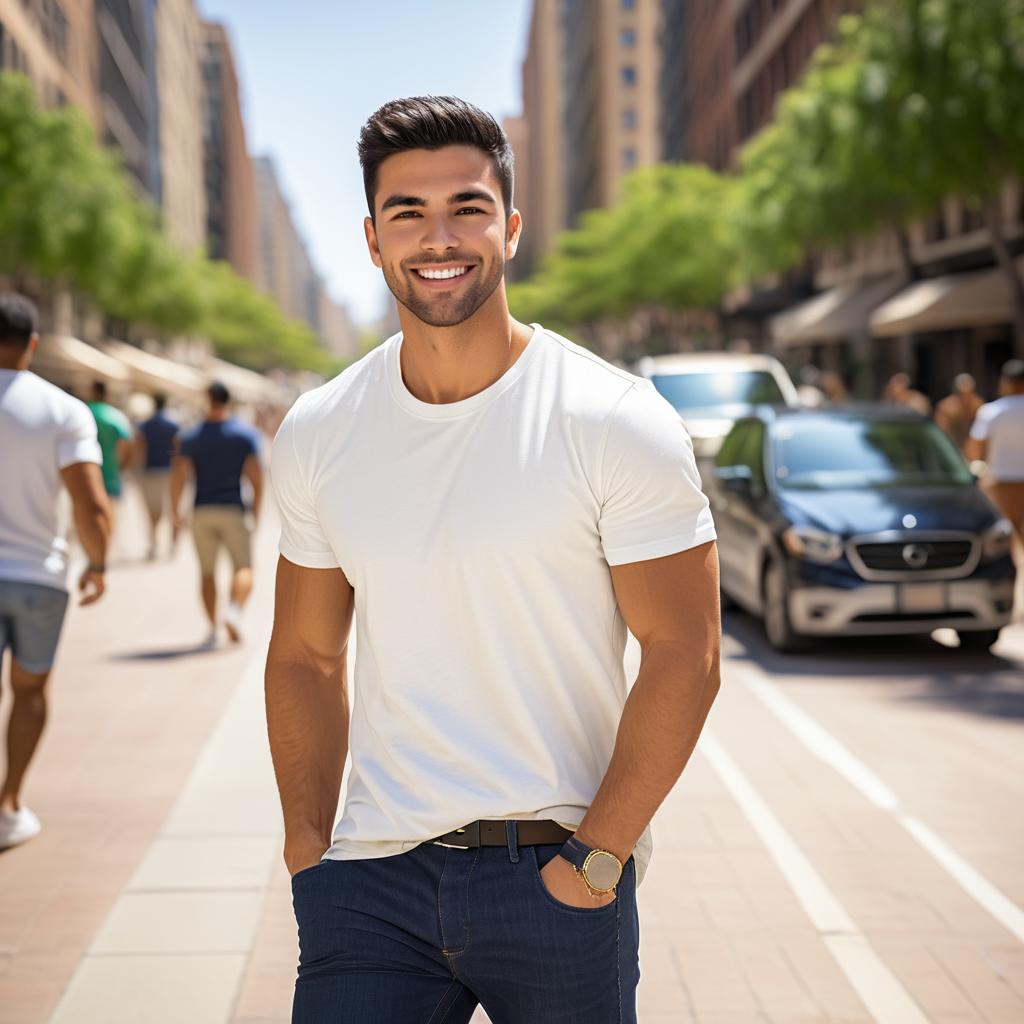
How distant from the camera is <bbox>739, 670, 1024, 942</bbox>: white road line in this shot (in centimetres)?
531

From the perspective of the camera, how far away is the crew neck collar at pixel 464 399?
251 centimetres

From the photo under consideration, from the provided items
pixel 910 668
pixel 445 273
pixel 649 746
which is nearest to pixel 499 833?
pixel 649 746

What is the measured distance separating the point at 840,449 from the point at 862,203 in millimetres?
25336

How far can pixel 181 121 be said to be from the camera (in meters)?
115

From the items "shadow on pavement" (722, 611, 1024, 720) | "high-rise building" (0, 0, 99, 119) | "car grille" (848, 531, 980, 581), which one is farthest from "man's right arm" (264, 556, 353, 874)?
"high-rise building" (0, 0, 99, 119)

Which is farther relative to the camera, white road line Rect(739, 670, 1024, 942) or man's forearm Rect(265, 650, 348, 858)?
white road line Rect(739, 670, 1024, 942)

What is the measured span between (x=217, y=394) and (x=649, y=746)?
31.8ft

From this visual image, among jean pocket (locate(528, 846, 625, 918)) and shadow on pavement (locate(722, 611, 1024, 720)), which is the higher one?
jean pocket (locate(528, 846, 625, 918))

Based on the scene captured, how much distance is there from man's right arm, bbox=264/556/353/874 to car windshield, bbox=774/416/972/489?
919cm

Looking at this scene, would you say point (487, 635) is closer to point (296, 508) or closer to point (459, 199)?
point (296, 508)

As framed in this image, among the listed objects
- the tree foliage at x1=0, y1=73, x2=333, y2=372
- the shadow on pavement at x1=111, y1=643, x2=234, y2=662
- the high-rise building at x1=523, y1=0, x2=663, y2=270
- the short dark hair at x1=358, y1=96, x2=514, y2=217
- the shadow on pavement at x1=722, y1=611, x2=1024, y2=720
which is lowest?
the shadow on pavement at x1=722, y1=611, x2=1024, y2=720

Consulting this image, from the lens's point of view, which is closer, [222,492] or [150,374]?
[222,492]

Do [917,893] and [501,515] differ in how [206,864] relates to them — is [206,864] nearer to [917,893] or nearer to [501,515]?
[917,893]

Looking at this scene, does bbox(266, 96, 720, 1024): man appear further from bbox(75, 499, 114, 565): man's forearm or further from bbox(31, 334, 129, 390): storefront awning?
bbox(31, 334, 129, 390): storefront awning
